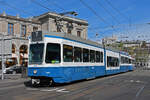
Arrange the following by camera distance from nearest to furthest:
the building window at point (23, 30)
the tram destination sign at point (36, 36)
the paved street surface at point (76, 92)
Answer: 1. the paved street surface at point (76, 92)
2. the tram destination sign at point (36, 36)
3. the building window at point (23, 30)

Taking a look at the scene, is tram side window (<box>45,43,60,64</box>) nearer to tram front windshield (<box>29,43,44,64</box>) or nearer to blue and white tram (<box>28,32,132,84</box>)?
blue and white tram (<box>28,32,132,84</box>)

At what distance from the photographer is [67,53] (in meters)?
11.8

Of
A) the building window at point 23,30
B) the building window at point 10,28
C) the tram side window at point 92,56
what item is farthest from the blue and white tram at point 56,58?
the building window at point 23,30

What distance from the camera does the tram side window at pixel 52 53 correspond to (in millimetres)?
10814

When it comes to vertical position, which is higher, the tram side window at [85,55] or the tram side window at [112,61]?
the tram side window at [85,55]

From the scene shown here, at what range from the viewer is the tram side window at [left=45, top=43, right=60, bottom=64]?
10.8m

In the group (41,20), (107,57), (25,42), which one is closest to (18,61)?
(25,42)

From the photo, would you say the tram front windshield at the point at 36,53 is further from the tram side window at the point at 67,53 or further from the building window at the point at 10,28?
the building window at the point at 10,28

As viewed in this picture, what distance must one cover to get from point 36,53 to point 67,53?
1.94m

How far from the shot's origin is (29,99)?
25.3ft

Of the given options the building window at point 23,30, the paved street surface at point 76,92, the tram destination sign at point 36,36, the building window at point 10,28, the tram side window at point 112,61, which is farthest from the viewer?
the building window at point 23,30

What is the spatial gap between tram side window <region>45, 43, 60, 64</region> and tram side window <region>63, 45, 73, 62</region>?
478mm

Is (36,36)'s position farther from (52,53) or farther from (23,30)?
(23,30)

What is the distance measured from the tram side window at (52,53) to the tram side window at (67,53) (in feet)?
1.57
